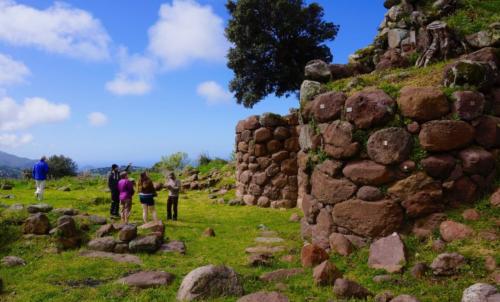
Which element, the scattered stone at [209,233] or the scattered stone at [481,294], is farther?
the scattered stone at [209,233]

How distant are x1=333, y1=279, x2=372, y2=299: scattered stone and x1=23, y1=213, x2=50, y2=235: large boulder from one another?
6.40m

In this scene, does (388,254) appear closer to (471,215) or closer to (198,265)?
(471,215)

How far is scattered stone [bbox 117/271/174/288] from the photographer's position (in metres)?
5.71

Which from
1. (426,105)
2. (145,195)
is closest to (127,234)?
(145,195)

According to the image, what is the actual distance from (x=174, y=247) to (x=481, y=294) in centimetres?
545

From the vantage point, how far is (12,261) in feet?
23.6

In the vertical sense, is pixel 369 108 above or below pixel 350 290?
above

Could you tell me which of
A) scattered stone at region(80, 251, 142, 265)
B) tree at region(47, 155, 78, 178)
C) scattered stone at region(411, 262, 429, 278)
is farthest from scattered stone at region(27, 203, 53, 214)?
tree at region(47, 155, 78, 178)

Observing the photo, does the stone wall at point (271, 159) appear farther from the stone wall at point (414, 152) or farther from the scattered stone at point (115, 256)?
the scattered stone at point (115, 256)

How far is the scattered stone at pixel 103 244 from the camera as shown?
314 inches

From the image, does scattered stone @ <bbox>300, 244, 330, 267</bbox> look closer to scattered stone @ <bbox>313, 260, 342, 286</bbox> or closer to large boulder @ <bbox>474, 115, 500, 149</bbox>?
scattered stone @ <bbox>313, 260, 342, 286</bbox>

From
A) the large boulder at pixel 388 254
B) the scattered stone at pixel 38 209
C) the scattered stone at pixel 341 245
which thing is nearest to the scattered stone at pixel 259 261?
the scattered stone at pixel 341 245

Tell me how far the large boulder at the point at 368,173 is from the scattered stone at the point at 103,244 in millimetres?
4463

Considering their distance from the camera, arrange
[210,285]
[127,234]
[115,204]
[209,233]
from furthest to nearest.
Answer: [115,204], [209,233], [127,234], [210,285]
